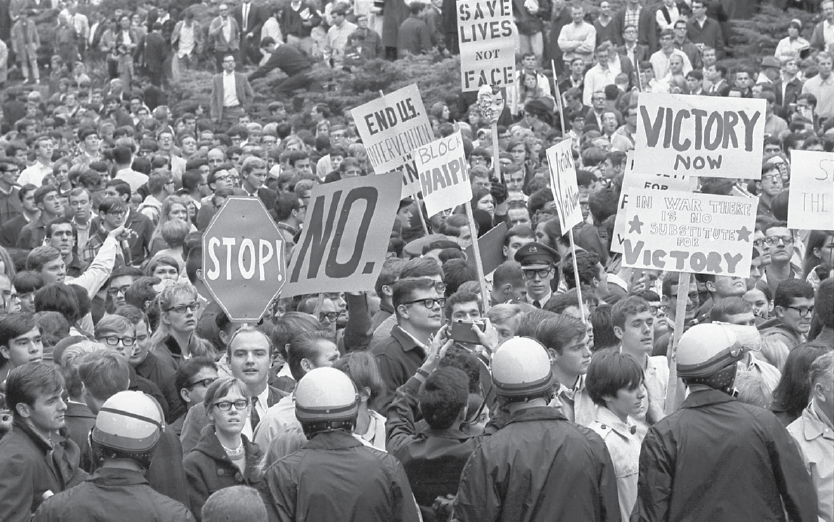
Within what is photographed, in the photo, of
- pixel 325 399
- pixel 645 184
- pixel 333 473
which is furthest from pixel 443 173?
pixel 333 473

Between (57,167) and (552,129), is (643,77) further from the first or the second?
(57,167)

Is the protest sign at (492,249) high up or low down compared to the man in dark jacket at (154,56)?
up

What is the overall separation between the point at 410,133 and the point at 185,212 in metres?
2.46

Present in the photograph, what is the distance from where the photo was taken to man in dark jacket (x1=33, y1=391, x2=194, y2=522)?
5375 mm

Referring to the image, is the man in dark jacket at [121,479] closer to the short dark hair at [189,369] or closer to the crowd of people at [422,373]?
the crowd of people at [422,373]

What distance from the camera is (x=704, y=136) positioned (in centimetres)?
839

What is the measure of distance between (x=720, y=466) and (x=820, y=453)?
0.62 m

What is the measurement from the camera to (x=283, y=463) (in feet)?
18.7

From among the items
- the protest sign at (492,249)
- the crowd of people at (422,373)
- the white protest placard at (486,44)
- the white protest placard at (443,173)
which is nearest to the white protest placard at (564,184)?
the crowd of people at (422,373)

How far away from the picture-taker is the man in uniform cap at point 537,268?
10.1 meters

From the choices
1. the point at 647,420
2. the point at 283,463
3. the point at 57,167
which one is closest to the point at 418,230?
the point at 57,167

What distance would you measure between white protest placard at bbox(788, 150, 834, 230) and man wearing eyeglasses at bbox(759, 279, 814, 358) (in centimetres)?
107

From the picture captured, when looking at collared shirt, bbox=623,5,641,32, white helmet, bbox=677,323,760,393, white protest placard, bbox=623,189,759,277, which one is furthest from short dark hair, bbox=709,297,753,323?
collared shirt, bbox=623,5,641,32

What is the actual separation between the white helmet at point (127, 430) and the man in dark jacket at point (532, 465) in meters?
1.31
